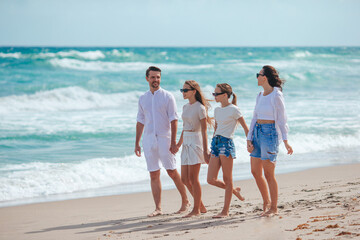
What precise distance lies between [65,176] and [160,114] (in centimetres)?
308

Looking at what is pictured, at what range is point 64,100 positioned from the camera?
20953 millimetres

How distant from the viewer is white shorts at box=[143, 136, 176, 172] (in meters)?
5.93

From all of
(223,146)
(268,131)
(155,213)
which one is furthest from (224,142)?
(155,213)

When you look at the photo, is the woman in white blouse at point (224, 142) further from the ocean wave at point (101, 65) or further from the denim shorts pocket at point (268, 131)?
the ocean wave at point (101, 65)

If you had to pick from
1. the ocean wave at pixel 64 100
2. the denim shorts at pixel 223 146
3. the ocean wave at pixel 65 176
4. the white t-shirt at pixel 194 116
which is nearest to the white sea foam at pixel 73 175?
the ocean wave at pixel 65 176

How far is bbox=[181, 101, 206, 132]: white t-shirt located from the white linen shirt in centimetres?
21

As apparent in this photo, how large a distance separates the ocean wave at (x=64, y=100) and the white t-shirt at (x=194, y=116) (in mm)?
13808

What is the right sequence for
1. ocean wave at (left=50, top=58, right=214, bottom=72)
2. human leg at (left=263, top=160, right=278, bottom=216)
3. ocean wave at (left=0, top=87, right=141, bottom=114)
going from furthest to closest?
ocean wave at (left=50, top=58, right=214, bottom=72) → ocean wave at (left=0, top=87, right=141, bottom=114) → human leg at (left=263, top=160, right=278, bottom=216)

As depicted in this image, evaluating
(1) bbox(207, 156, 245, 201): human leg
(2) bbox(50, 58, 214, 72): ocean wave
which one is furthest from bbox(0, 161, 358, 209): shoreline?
(2) bbox(50, 58, 214, 72): ocean wave

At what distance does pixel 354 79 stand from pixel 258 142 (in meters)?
26.4

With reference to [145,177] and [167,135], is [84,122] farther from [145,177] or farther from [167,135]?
[167,135]

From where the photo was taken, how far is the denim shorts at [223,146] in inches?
215

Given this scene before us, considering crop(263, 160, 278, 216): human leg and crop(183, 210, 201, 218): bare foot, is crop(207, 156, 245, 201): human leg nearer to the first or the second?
crop(183, 210, 201, 218): bare foot

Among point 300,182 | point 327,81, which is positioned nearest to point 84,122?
point 300,182
